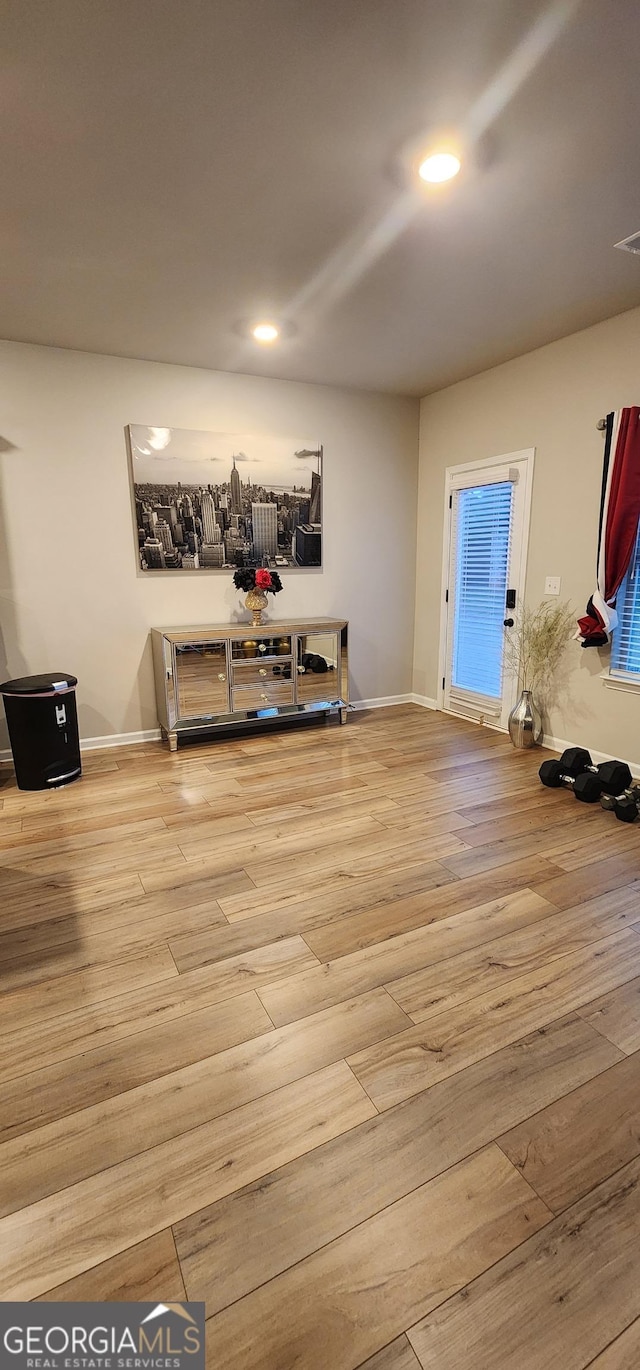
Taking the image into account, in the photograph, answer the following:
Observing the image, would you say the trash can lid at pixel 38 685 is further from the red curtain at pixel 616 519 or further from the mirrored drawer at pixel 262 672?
the red curtain at pixel 616 519

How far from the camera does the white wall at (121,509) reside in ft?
12.1

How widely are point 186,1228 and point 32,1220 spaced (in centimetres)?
31

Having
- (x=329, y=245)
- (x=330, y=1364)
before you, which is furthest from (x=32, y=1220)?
(x=329, y=245)

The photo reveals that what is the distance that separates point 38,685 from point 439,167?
120 inches

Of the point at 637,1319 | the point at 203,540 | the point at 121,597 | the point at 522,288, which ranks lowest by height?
the point at 637,1319

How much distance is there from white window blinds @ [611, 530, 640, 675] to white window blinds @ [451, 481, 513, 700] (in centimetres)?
97

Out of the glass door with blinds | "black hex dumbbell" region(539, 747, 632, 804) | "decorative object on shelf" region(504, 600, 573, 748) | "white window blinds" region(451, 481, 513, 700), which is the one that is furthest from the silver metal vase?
"black hex dumbbell" region(539, 747, 632, 804)

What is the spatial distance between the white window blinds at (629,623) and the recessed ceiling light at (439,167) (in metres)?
2.04

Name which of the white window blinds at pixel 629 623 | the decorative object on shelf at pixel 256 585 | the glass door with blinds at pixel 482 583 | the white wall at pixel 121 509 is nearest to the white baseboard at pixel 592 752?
the glass door with blinds at pixel 482 583

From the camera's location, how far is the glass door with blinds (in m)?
4.09

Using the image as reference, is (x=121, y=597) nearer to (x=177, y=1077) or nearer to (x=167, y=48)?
(x=167, y=48)

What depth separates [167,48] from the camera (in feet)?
5.15

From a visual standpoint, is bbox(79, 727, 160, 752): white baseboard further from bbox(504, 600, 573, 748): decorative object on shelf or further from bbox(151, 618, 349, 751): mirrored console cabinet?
bbox(504, 600, 573, 748): decorative object on shelf

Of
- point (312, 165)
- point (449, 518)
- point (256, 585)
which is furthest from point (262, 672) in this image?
point (312, 165)
